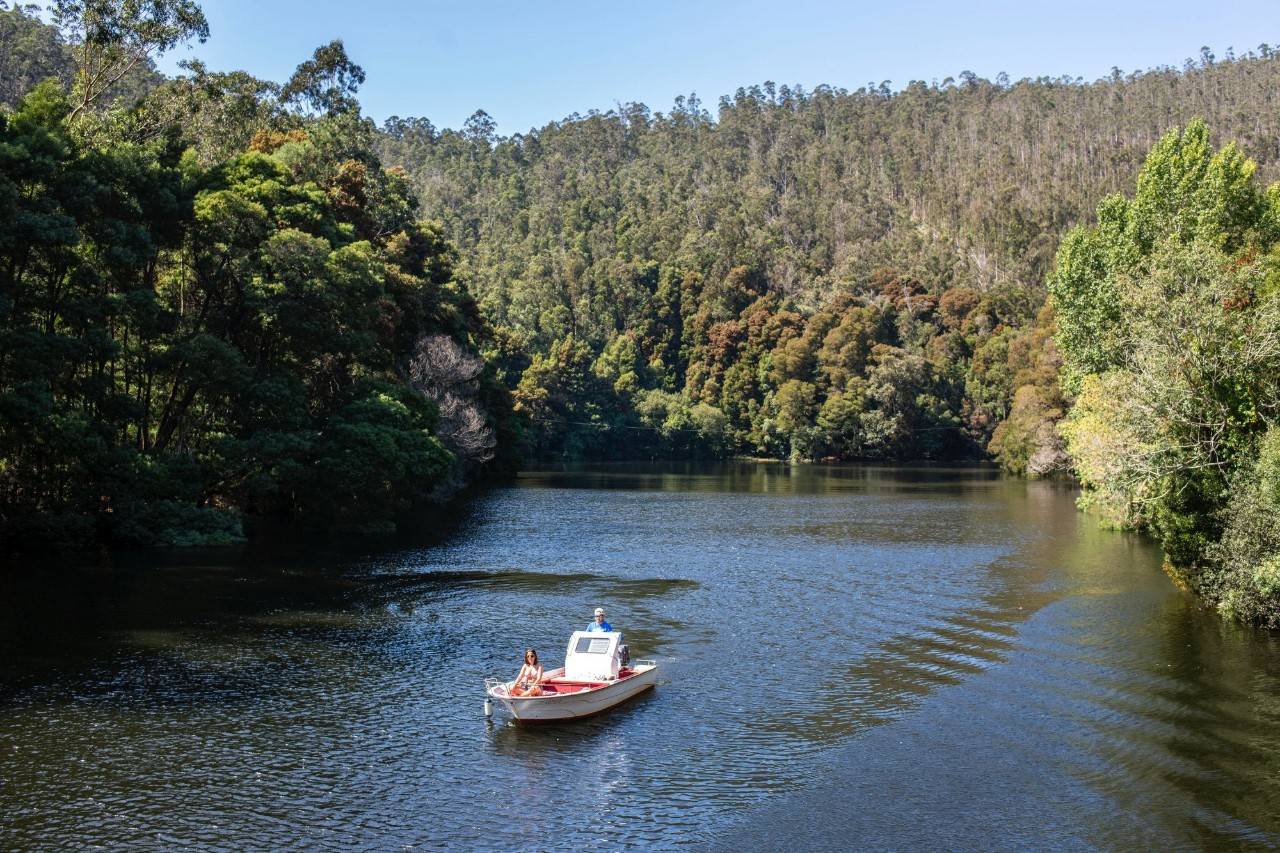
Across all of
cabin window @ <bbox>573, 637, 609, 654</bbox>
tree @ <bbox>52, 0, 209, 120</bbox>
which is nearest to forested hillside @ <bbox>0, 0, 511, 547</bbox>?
tree @ <bbox>52, 0, 209, 120</bbox>

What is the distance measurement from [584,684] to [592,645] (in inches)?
56.2

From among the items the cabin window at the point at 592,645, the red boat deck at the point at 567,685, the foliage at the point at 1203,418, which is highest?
the foliage at the point at 1203,418

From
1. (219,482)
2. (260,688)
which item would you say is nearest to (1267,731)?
(260,688)

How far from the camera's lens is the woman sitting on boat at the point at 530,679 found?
78.5 feet

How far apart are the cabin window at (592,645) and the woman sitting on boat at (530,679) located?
1.93 m

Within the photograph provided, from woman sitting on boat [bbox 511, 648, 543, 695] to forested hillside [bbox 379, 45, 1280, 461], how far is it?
85.1m

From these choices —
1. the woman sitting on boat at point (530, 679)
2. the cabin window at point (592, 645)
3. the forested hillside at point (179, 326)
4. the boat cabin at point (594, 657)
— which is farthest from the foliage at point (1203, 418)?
the forested hillside at point (179, 326)

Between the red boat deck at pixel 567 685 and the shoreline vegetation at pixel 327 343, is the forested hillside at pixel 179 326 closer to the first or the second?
the shoreline vegetation at pixel 327 343

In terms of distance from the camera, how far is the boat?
23.8 meters

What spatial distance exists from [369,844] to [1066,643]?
870 inches

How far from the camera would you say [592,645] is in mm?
26250

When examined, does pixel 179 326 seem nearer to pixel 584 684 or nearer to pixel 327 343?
pixel 327 343

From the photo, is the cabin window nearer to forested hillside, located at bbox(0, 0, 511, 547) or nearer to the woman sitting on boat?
the woman sitting on boat

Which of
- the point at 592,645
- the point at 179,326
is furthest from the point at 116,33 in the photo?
the point at 592,645
